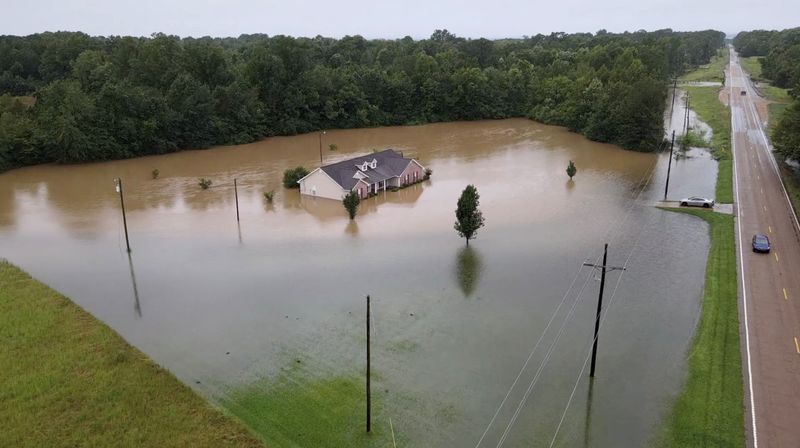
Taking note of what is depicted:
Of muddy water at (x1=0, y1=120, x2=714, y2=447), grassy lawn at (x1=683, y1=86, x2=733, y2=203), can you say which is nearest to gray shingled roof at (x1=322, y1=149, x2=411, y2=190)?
muddy water at (x1=0, y1=120, x2=714, y2=447)

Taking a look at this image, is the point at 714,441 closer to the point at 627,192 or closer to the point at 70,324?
the point at 70,324

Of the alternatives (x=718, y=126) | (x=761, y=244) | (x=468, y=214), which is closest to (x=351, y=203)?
(x=468, y=214)

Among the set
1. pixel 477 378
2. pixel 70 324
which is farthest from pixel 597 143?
pixel 70 324

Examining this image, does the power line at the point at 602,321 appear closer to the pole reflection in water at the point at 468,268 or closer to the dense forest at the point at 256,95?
the pole reflection in water at the point at 468,268

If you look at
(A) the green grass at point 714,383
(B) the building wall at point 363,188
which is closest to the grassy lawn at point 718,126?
(A) the green grass at point 714,383

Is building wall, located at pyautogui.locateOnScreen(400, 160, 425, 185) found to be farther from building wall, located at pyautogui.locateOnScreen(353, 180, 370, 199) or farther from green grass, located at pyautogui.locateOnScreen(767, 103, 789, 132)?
green grass, located at pyautogui.locateOnScreen(767, 103, 789, 132)

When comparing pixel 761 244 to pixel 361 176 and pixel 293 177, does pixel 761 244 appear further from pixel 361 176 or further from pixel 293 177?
pixel 293 177
